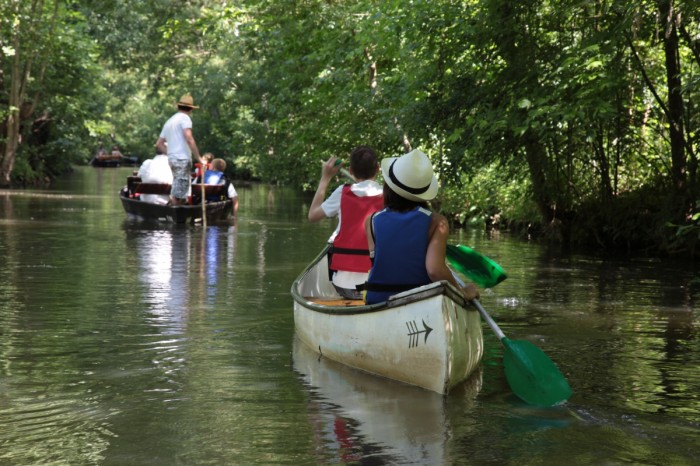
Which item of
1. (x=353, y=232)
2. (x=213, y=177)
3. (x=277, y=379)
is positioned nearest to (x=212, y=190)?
(x=213, y=177)

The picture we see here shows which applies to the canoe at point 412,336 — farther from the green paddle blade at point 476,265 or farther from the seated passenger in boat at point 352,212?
the green paddle blade at point 476,265

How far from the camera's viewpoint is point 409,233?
745 cm

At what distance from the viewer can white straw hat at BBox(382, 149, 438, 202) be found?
24.3 ft

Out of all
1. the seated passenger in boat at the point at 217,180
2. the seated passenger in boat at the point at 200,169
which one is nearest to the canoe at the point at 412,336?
the seated passenger in boat at the point at 217,180

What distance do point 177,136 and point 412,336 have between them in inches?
579

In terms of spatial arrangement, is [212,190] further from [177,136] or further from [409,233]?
[409,233]

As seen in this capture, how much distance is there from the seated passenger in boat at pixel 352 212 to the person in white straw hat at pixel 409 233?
1207mm

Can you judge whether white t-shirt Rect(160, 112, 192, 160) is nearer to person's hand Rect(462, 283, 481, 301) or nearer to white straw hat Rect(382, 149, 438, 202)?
white straw hat Rect(382, 149, 438, 202)

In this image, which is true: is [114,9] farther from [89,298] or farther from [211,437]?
[211,437]

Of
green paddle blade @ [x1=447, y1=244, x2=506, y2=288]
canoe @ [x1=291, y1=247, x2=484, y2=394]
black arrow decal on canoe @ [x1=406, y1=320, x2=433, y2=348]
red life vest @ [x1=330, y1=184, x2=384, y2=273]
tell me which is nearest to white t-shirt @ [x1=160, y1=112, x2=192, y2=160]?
red life vest @ [x1=330, y1=184, x2=384, y2=273]

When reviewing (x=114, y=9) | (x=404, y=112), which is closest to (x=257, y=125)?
(x=114, y=9)

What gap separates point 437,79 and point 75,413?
12.3 m

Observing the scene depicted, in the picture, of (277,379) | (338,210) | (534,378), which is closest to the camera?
(534,378)

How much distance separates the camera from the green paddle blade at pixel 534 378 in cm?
709
